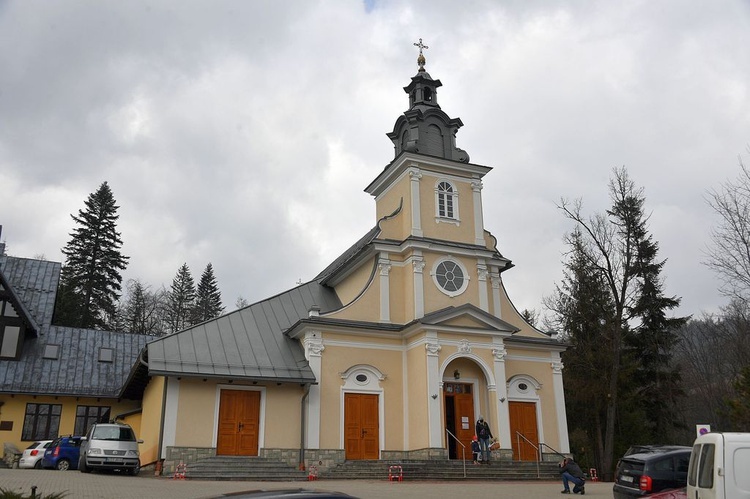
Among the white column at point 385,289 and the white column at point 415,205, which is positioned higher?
the white column at point 415,205

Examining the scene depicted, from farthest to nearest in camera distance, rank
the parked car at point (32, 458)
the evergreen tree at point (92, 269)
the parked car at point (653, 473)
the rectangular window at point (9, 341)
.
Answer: the evergreen tree at point (92, 269) < the rectangular window at point (9, 341) < the parked car at point (32, 458) < the parked car at point (653, 473)

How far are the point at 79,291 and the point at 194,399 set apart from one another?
1028 inches

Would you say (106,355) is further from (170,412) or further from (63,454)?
(170,412)

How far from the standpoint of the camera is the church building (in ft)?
74.4

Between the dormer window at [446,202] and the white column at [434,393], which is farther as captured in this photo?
the dormer window at [446,202]

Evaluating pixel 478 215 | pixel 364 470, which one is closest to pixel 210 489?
pixel 364 470

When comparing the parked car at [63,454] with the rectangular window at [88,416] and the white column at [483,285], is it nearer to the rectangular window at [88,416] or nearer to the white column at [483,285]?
the rectangular window at [88,416]

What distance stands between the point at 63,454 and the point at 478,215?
1879 cm

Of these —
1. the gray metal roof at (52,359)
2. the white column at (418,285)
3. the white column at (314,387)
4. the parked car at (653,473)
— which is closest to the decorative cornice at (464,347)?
the white column at (418,285)

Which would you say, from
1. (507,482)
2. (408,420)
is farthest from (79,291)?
(507,482)

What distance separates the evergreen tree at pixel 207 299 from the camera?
59.3 meters

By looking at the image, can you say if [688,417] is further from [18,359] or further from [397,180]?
[18,359]

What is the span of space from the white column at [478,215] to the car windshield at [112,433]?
50.5 ft

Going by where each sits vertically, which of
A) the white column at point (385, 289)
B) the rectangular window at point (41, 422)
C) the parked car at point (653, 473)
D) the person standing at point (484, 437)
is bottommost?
the parked car at point (653, 473)
